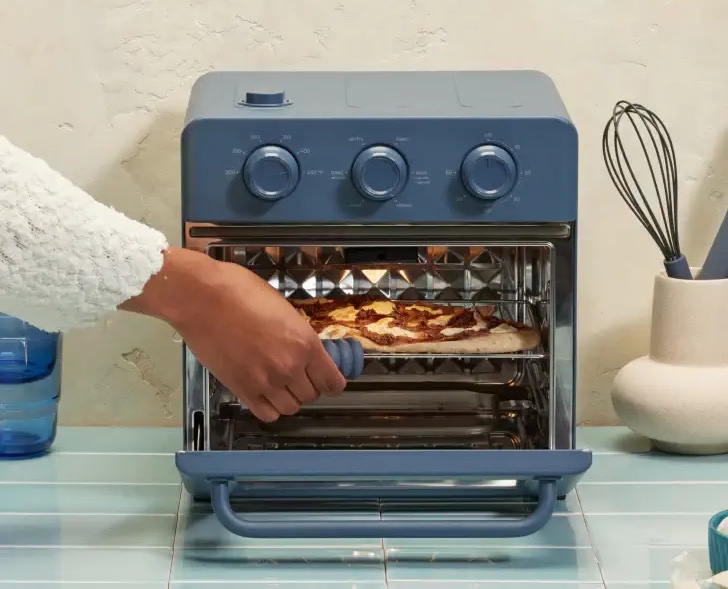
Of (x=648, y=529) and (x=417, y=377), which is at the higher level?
(x=417, y=377)

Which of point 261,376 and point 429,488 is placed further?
point 429,488

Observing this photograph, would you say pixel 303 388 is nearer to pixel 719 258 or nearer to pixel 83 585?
pixel 83 585

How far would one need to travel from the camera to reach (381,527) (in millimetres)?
1244

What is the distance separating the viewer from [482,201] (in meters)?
1.26

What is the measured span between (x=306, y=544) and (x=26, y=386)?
46 cm

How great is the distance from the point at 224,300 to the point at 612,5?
2.49ft

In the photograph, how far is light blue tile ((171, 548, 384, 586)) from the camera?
47.8 inches

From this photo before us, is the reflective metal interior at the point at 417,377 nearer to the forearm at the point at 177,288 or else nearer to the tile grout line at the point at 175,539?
the tile grout line at the point at 175,539

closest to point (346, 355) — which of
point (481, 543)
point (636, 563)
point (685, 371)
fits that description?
point (481, 543)

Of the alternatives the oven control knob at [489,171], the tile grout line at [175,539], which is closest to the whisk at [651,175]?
the oven control knob at [489,171]

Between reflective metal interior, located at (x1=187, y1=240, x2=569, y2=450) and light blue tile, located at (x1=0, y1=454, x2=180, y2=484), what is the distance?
13 centimetres

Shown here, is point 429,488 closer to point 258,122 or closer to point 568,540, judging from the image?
point 568,540

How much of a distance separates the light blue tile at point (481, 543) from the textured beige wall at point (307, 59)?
0.50 meters

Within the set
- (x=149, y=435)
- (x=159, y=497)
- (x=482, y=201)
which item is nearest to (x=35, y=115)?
(x=149, y=435)
